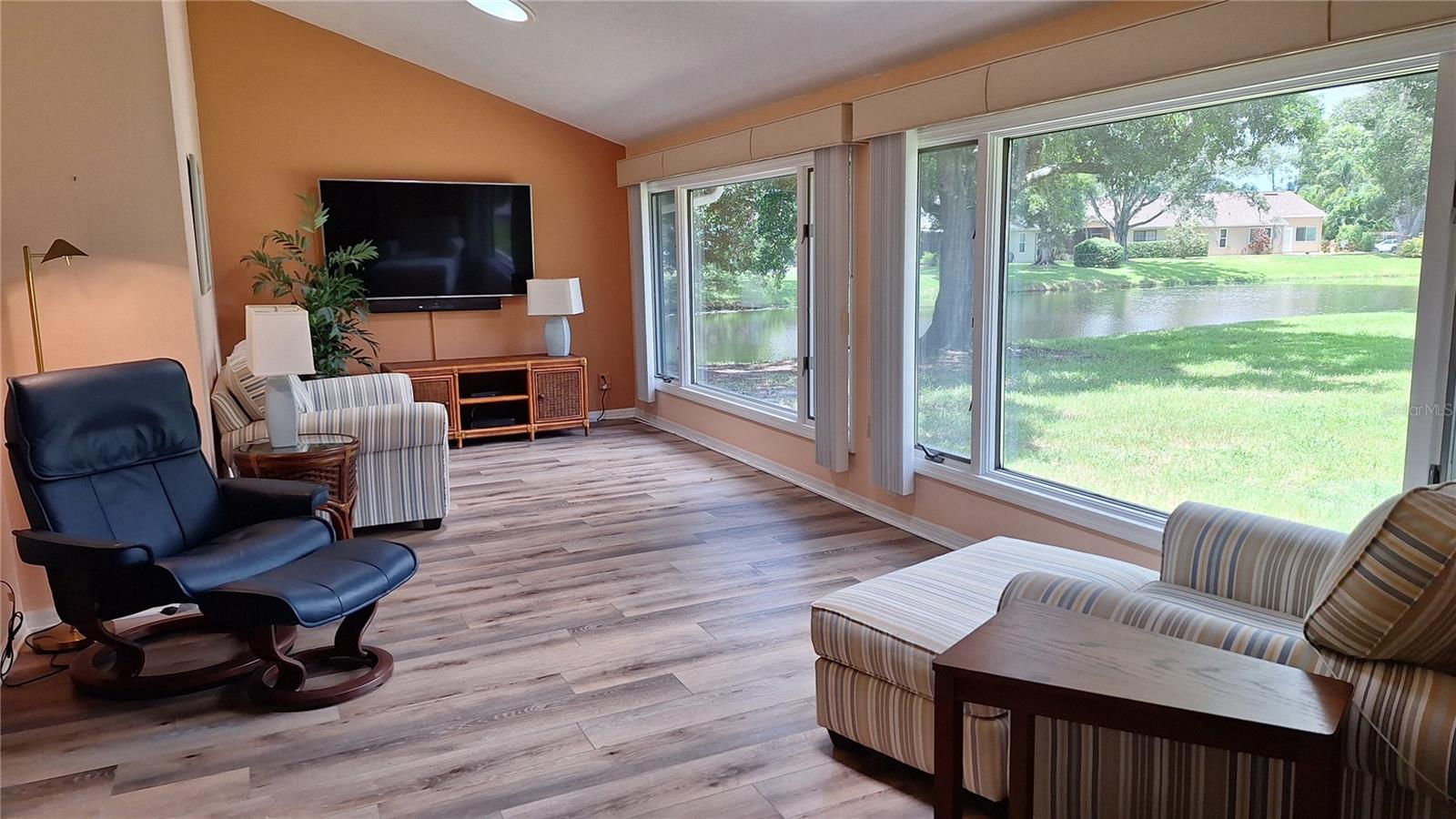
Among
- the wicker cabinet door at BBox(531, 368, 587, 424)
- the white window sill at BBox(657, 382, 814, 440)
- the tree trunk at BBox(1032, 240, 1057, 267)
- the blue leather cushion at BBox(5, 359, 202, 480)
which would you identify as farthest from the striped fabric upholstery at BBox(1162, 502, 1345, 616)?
the wicker cabinet door at BBox(531, 368, 587, 424)

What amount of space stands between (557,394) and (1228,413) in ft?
16.2

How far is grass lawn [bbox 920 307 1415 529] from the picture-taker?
281 centimetres

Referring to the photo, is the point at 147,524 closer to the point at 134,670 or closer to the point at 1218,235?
the point at 134,670

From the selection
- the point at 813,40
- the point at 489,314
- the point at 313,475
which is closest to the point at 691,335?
the point at 489,314

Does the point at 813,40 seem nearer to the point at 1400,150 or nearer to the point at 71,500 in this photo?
the point at 1400,150

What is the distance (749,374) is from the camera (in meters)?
6.39

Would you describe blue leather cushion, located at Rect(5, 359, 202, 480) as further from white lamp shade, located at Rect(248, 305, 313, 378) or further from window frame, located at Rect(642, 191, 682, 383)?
window frame, located at Rect(642, 191, 682, 383)

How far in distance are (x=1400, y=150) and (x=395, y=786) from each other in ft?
10.7

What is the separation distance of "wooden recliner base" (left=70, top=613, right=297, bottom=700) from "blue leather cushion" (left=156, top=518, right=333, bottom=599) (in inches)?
11.2

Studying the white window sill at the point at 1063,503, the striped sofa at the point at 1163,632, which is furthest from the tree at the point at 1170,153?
the striped sofa at the point at 1163,632

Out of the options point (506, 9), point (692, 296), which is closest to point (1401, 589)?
point (506, 9)

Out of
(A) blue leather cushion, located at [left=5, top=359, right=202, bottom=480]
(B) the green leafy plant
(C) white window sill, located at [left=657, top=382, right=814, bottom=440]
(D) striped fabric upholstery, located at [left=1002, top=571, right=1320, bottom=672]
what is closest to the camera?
(D) striped fabric upholstery, located at [left=1002, top=571, right=1320, bottom=672]

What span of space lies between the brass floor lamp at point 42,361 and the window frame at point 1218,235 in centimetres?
341

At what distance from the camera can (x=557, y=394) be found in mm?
7148
